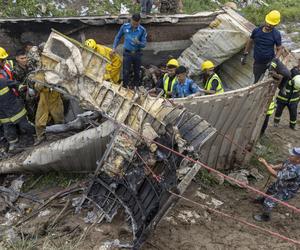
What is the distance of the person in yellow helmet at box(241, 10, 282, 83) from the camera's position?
660 centimetres

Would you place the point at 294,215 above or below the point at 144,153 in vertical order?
below

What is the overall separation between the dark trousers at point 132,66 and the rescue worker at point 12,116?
2.04m

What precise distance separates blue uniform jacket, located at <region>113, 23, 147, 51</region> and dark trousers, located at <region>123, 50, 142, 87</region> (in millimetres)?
189

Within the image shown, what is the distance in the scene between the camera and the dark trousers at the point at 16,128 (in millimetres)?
5906

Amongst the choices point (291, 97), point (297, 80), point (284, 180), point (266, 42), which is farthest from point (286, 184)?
point (266, 42)

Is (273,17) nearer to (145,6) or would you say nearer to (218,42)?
(218,42)

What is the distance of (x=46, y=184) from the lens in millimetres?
5590

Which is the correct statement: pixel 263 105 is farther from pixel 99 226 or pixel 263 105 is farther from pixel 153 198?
pixel 99 226

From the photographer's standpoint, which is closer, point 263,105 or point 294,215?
point 294,215

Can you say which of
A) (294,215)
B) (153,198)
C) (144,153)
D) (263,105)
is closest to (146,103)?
(144,153)

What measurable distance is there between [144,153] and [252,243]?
5.90 feet

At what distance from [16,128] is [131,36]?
2.41m

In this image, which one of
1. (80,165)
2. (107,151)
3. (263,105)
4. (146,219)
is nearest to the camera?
(146,219)

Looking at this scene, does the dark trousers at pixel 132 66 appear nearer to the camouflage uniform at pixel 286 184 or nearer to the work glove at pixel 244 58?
the work glove at pixel 244 58
